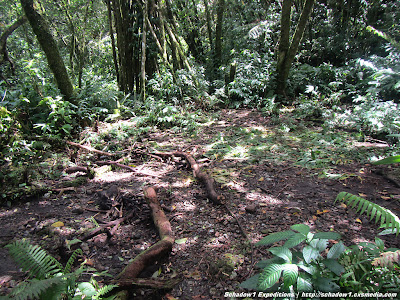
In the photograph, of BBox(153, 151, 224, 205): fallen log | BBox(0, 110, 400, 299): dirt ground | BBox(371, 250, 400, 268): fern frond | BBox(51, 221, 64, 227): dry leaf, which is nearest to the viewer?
BBox(371, 250, 400, 268): fern frond

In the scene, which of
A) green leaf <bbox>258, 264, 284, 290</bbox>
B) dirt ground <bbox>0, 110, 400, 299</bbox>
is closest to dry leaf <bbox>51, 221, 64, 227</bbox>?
dirt ground <bbox>0, 110, 400, 299</bbox>

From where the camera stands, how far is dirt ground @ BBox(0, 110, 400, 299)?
2186 millimetres

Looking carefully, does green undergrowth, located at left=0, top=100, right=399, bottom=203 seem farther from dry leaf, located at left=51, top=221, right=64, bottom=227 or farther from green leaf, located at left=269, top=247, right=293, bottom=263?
green leaf, located at left=269, top=247, right=293, bottom=263

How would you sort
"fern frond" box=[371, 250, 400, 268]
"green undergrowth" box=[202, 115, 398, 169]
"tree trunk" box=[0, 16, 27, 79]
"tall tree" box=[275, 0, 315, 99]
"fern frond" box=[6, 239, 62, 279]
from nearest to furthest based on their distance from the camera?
"fern frond" box=[371, 250, 400, 268] → "fern frond" box=[6, 239, 62, 279] → "green undergrowth" box=[202, 115, 398, 169] → "tall tree" box=[275, 0, 315, 99] → "tree trunk" box=[0, 16, 27, 79]

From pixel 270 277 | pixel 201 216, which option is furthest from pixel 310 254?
pixel 201 216

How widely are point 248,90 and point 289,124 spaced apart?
220 cm

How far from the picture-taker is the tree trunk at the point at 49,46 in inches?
195

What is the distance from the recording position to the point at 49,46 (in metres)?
5.19

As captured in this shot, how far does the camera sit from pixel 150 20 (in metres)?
7.61

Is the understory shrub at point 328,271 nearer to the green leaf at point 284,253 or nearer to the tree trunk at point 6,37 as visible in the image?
the green leaf at point 284,253

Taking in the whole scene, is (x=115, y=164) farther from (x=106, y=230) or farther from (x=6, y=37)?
(x=6, y=37)

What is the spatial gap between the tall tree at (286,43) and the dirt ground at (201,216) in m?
4.18

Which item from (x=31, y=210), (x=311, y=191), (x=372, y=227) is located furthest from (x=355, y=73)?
(x=31, y=210)

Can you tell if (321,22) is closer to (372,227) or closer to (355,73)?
(355,73)
